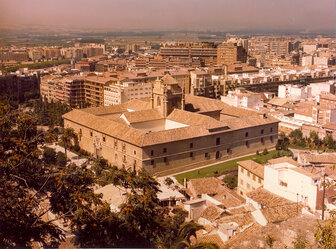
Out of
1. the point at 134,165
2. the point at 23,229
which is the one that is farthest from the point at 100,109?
the point at 23,229

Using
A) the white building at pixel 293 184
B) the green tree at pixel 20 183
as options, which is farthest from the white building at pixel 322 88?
the green tree at pixel 20 183

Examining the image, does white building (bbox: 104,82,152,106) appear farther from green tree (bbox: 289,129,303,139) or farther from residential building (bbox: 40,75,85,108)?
green tree (bbox: 289,129,303,139)

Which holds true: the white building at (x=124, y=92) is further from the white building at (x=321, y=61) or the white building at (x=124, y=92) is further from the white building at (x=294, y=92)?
the white building at (x=321, y=61)

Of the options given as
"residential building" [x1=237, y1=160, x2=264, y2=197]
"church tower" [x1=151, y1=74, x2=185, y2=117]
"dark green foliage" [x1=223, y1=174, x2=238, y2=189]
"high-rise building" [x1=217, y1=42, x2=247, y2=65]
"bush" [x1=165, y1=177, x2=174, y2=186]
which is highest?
"high-rise building" [x1=217, y1=42, x2=247, y2=65]

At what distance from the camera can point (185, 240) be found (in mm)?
9773

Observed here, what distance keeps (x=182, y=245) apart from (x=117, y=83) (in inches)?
1073

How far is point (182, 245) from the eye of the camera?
9.75m

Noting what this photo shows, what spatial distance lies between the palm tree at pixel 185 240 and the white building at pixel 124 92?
22.9 metres

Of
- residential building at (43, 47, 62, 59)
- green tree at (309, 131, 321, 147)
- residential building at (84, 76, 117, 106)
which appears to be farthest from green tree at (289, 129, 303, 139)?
residential building at (43, 47, 62, 59)

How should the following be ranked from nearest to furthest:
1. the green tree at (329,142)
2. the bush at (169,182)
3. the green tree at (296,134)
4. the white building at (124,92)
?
the bush at (169,182)
the green tree at (329,142)
the green tree at (296,134)
the white building at (124,92)

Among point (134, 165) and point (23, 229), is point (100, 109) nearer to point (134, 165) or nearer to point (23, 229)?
point (134, 165)

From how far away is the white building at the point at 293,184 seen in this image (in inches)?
492

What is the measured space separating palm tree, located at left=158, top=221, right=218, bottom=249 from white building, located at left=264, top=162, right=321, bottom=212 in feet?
12.4

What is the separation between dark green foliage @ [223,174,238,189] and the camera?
17425 mm
